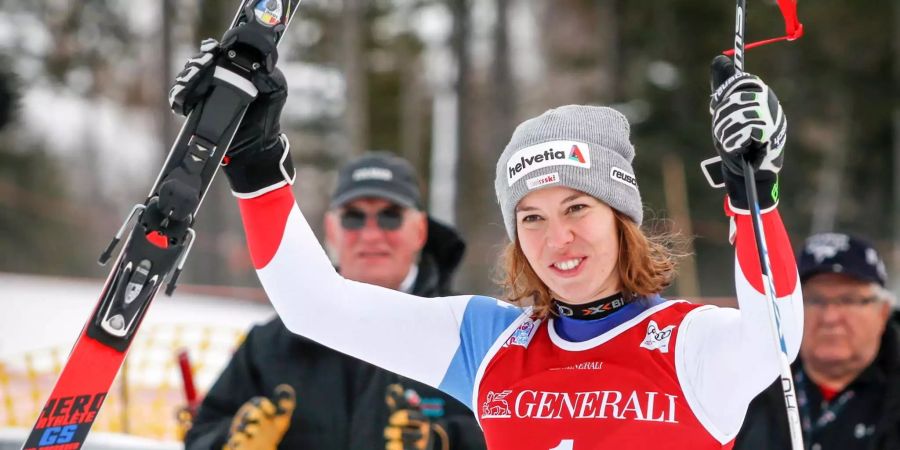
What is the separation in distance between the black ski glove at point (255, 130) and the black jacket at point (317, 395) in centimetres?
126

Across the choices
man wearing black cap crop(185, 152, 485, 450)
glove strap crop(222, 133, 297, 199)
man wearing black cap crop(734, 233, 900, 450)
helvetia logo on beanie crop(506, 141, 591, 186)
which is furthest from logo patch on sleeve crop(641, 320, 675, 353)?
man wearing black cap crop(734, 233, 900, 450)

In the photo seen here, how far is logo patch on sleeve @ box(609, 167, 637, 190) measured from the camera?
7.47 ft

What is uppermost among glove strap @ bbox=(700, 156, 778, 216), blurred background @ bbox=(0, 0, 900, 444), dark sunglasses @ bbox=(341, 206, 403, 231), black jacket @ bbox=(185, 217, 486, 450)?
blurred background @ bbox=(0, 0, 900, 444)

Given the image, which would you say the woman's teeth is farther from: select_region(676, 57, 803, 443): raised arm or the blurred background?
the blurred background

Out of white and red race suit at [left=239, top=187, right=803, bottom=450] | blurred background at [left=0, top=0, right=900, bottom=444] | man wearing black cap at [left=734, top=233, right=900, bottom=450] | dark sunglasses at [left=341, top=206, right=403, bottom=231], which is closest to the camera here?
white and red race suit at [left=239, top=187, right=803, bottom=450]

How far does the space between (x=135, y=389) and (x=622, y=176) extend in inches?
236

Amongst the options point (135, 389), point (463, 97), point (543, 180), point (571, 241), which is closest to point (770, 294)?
point (571, 241)

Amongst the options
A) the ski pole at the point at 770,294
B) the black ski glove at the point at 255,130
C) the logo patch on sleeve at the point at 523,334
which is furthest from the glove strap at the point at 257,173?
the ski pole at the point at 770,294

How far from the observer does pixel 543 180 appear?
2.24 meters

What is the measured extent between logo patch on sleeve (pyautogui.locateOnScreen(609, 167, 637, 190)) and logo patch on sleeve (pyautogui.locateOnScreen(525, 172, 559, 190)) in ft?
0.41

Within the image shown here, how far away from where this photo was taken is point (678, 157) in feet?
59.5

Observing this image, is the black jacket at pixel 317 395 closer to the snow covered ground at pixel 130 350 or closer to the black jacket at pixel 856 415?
the black jacket at pixel 856 415

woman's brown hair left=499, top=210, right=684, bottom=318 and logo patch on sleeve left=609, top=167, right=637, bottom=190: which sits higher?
logo patch on sleeve left=609, top=167, right=637, bottom=190

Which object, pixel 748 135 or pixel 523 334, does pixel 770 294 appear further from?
pixel 523 334
